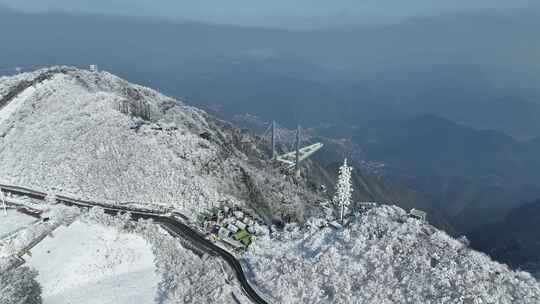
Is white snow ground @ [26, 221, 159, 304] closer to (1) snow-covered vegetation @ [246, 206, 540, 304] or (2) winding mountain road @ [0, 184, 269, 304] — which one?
(2) winding mountain road @ [0, 184, 269, 304]

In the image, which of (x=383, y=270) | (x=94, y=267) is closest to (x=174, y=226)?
(x=94, y=267)

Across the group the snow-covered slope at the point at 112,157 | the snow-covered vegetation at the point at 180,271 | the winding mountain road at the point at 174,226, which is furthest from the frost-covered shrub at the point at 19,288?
the snow-covered slope at the point at 112,157

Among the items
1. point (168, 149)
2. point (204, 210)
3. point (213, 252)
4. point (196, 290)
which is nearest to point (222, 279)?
point (196, 290)

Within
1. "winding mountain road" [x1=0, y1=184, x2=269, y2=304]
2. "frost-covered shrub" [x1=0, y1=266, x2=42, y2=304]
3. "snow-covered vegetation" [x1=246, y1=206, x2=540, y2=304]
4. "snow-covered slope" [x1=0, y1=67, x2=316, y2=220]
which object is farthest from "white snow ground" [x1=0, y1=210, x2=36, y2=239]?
"snow-covered vegetation" [x1=246, y1=206, x2=540, y2=304]

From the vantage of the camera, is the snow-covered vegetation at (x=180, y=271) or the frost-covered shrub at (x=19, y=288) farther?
the snow-covered vegetation at (x=180, y=271)

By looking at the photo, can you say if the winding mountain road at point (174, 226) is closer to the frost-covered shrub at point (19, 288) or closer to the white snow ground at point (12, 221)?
the white snow ground at point (12, 221)

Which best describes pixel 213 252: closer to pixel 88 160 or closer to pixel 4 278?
pixel 4 278

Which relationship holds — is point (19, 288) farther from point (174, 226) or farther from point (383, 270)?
point (383, 270)
